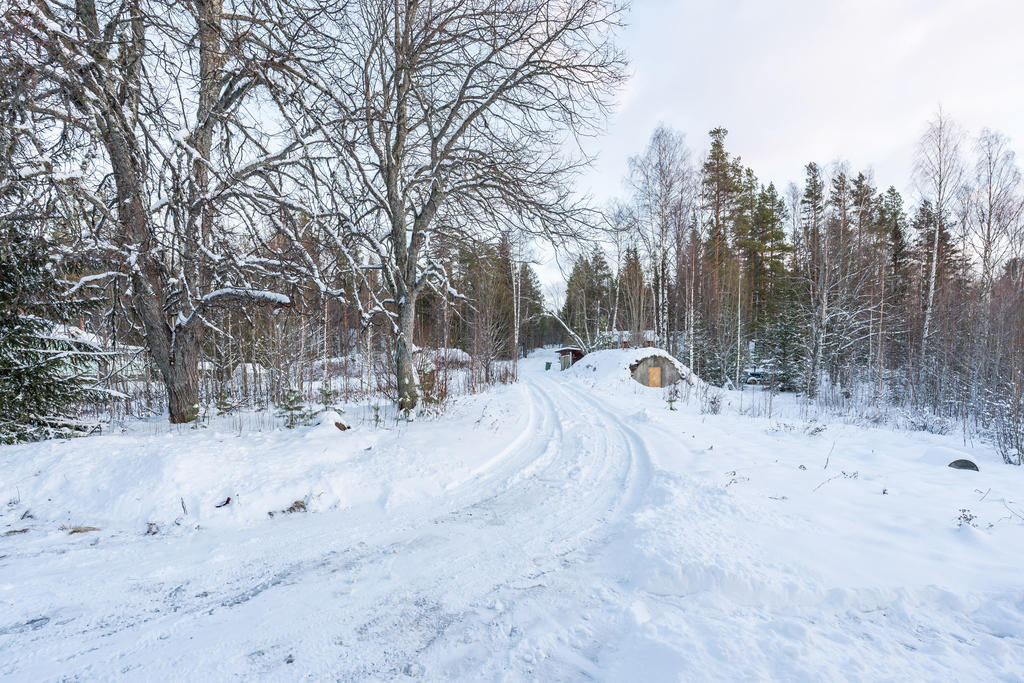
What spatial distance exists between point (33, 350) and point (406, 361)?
17.9ft

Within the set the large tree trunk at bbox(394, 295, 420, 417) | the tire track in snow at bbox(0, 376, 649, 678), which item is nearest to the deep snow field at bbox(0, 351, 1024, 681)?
the tire track in snow at bbox(0, 376, 649, 678)

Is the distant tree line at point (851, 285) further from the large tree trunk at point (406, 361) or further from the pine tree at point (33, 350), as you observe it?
the pine tree at point (33, 350)

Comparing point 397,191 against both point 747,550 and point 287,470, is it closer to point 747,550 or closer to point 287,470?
point 287,470

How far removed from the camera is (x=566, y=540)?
3.53 meters

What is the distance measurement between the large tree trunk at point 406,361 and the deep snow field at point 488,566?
8.03 ft

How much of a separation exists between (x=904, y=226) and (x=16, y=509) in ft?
136

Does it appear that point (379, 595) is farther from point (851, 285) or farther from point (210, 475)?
point (851, 285)

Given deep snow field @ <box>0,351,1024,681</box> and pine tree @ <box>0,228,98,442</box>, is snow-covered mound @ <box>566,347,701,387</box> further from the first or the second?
pine tree @ <box>0,228,98,442</box>

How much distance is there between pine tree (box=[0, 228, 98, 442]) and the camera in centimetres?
582

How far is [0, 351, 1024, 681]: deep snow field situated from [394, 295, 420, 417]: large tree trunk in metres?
2.45

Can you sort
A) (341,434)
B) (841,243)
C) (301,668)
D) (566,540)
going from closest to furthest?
(301,668), (566,540), (341,434), (841,243)

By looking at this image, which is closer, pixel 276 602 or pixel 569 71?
pixel 276 602

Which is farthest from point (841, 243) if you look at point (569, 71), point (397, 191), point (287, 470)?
point (287, 470)

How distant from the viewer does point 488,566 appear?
3094 mm
